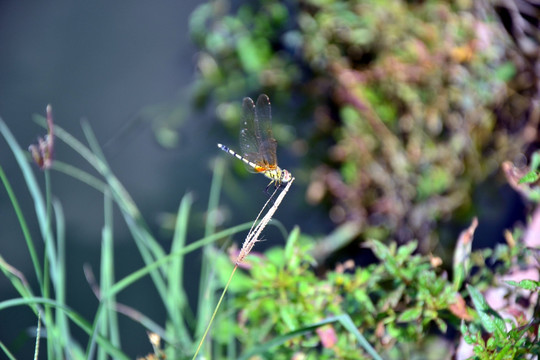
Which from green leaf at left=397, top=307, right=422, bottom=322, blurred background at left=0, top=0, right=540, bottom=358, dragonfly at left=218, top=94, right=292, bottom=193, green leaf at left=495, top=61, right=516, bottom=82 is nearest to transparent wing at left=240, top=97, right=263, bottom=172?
dragonfly at left=218, top=94, right=292, bottom=193

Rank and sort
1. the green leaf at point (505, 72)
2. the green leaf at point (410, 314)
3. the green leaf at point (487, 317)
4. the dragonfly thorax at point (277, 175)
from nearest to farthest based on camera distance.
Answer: the green leaf at point (487, 317)
the green leaf at point (410, 314)
the dragonfly thorax at point (277, 175)
the green leaf at point (505, 72)

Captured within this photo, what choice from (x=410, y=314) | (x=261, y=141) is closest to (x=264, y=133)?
(x=261, y=141)

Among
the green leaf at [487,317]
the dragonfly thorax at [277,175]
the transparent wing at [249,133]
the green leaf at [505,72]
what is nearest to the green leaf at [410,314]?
the green leaf at [487,317]

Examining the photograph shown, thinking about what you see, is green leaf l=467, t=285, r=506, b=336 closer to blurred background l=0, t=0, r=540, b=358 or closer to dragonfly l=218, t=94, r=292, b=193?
dragonfly l=218, t=94, r=292, b=193

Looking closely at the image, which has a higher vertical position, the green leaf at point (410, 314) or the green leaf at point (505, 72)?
the green leaf at point (410, 314)

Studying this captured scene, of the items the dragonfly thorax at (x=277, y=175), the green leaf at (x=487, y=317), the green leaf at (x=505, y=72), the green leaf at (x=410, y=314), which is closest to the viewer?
the green leaf at (x=487, y=317)

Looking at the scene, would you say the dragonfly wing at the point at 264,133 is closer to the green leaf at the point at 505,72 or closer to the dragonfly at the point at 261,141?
the dragonfly at the point at 261,141

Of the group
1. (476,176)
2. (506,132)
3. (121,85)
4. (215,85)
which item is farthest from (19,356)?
(506,132)

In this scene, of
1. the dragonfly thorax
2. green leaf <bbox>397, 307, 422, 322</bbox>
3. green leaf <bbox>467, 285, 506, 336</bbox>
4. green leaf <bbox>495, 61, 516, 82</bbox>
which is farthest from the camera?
green leaf <bbox>495, 61, 516, 82</bbox>
